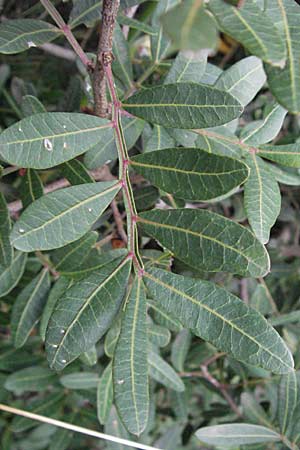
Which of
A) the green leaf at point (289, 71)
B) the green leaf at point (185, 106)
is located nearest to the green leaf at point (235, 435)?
the green leaf at point (185, 106)

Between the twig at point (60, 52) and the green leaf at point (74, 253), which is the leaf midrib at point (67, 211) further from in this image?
the twig at point (60, 52)

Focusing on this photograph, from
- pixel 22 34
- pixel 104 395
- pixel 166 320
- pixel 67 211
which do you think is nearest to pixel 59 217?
pixel 67 211

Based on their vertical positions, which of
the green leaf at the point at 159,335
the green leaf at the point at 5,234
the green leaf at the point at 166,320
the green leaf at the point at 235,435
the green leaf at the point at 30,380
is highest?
the green leaf at the point at 5,234

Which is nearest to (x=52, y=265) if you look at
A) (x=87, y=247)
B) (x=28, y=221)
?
(x=87, y=247)

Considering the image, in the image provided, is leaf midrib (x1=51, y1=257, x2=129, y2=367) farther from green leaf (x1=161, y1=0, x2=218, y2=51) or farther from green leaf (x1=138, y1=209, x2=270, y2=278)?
green leaf (x1=161, y1=0, x2=218, y2=51)

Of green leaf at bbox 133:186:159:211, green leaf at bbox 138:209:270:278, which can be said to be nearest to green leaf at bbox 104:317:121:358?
green leaf at bbox 133:186:159:211

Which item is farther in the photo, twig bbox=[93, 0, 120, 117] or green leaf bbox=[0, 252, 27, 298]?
green leaf bbox=[0, 252, 27, 298]
